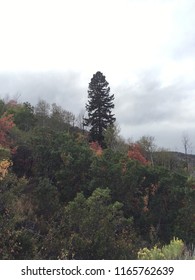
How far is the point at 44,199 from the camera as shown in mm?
22188

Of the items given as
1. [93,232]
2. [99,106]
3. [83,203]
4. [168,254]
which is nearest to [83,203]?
[83,203]

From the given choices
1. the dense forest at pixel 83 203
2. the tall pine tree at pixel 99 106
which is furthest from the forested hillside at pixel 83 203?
the tall pine tree at pixel 99 106

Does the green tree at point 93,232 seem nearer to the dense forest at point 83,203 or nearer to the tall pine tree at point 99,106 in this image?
the dense forest at point 83,203

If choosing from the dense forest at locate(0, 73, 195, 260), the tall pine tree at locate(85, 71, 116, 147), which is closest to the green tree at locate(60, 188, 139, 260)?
the dense forest at locate(0, 73, 195, 260)

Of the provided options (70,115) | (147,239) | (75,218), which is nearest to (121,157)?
(147,239)

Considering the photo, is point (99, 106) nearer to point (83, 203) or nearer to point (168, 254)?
point (83, 203)

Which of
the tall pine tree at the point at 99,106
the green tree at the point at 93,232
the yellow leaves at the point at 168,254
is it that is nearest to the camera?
the yellow leaves at the point at 168,254

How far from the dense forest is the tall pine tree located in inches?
876

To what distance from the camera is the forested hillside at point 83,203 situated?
17.1m

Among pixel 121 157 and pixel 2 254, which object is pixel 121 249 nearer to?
pixel 2 254

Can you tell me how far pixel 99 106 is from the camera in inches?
2194

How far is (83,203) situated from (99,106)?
123 feet

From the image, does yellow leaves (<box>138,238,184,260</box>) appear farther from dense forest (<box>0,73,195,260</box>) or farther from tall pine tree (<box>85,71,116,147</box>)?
tall pine tree (<box>85,71,116,147</box>)

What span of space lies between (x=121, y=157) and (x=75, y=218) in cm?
923
